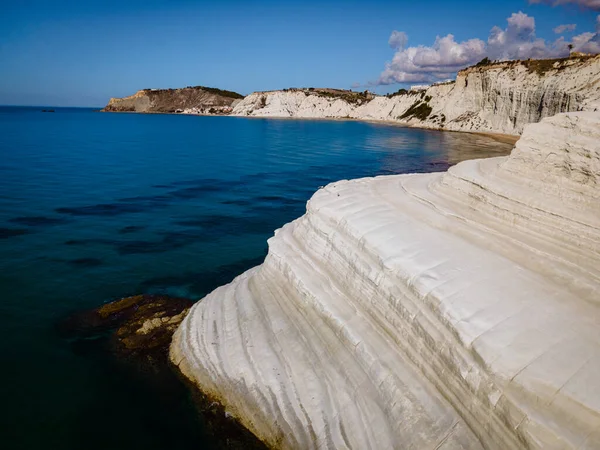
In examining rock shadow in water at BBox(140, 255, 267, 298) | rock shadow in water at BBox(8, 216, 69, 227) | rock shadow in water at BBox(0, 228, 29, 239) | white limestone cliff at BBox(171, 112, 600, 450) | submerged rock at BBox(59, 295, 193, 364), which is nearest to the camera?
white limestone cliff at BBox(171, 112, 600, 450)

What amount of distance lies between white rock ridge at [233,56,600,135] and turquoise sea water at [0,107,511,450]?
2390 centimetres

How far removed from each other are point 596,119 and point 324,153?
44528mm

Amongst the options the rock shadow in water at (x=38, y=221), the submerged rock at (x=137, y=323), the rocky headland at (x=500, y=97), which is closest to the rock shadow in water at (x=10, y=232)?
the rock shadow in water at (x=38, y=221)

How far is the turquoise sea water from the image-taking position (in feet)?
28.7

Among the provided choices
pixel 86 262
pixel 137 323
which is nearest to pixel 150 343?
pixel 137 323

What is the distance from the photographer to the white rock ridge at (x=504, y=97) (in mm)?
54906

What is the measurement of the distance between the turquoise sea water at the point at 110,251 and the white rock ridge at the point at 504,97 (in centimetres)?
2390

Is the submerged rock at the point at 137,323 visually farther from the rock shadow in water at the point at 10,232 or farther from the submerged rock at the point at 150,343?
the rock shadow in water at the point at 10,232

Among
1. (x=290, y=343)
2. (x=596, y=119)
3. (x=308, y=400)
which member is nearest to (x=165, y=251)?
(x=290, y=343)

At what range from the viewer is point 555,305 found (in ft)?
19.6

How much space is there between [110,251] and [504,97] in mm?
76218

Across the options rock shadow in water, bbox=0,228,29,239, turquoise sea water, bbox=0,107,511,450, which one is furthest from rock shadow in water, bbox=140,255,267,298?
rock shadow in water, bbox=0,228,29,239

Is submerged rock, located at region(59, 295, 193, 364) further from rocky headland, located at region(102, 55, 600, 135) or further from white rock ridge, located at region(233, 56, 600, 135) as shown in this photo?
white rock ridge, located at region(233, 56, 600, 135)

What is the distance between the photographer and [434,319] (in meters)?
6.30
